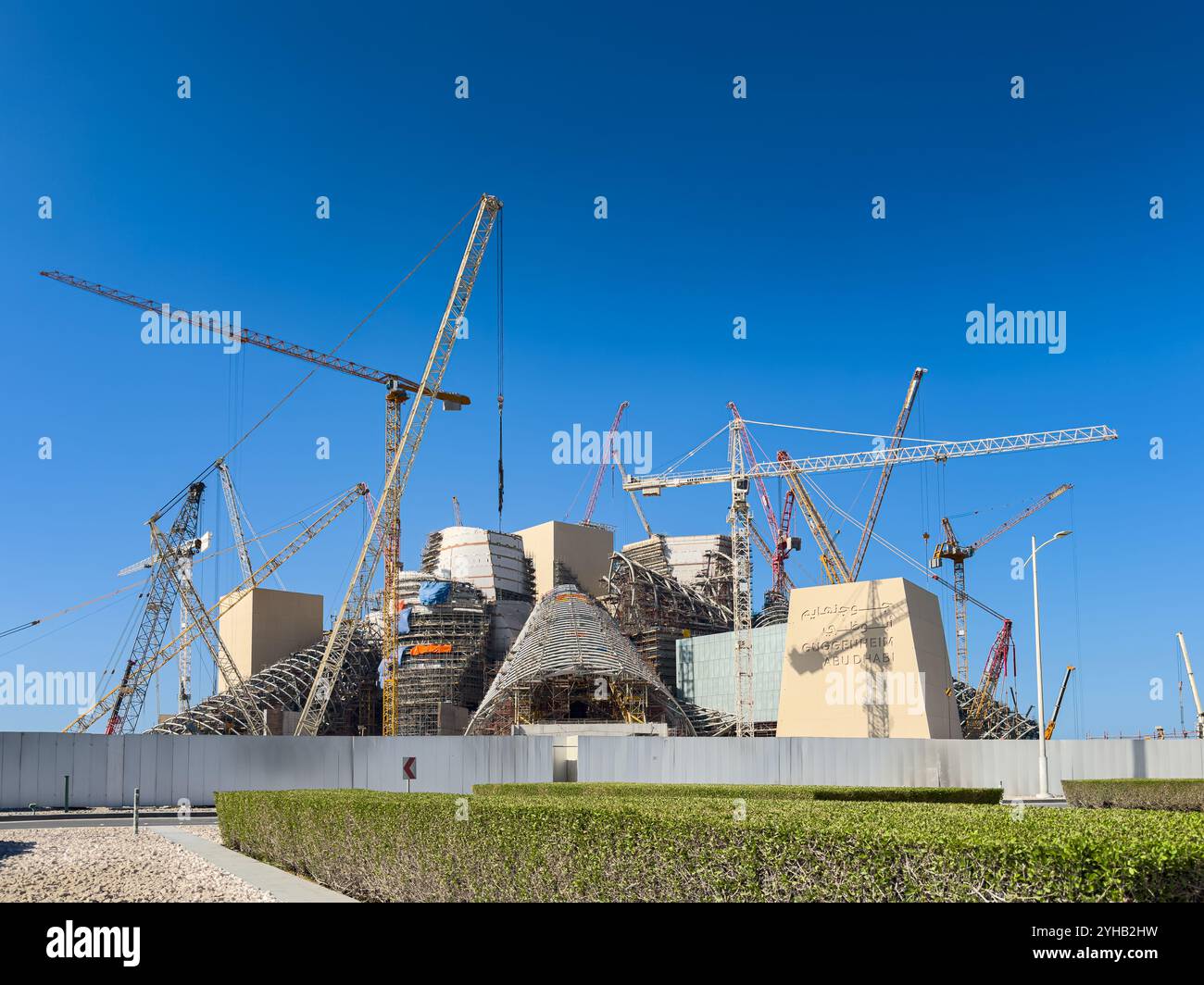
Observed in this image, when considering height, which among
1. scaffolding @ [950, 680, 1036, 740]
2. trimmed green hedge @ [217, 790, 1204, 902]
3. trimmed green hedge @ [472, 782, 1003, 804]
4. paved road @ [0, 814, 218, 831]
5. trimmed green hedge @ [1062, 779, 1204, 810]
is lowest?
scaffolding @ [950, 680, 1036, 740]

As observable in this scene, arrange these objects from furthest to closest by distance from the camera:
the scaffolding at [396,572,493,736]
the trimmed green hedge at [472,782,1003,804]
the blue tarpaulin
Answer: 1. the blue tarpaulin
2. the scaffolding at [396,572,493,736]
3. the trimmed green hedge at [472,782,1003,804]

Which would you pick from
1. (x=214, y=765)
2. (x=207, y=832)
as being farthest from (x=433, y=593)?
(x=207, y=832)

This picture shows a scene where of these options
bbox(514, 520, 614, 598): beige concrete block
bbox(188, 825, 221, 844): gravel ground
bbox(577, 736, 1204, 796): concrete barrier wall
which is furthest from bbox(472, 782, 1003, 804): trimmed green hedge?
bbox(514, 520, 614, 598): beige concrete block

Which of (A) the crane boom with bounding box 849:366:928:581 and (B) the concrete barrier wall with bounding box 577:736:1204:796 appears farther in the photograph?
(A) the crane boom with bounding box 849:366:928:581

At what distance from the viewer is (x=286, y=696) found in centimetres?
10231

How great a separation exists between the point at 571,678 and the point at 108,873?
7204 centimetres

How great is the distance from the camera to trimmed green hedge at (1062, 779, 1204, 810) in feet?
110

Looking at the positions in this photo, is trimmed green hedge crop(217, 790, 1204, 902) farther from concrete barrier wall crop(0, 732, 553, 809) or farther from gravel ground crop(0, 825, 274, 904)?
concrete barrier wall crop(0, 732, 553, 809)

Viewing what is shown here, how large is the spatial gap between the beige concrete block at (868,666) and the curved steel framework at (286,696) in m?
53.2

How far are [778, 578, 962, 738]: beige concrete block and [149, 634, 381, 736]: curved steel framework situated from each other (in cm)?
5323

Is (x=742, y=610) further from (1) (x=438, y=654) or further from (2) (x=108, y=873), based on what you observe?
(2) (x=108, y=873)

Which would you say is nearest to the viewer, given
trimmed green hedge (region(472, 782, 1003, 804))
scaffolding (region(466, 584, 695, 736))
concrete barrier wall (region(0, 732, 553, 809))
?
trimmed green hedge (region(472, 782, 1003, 804))
